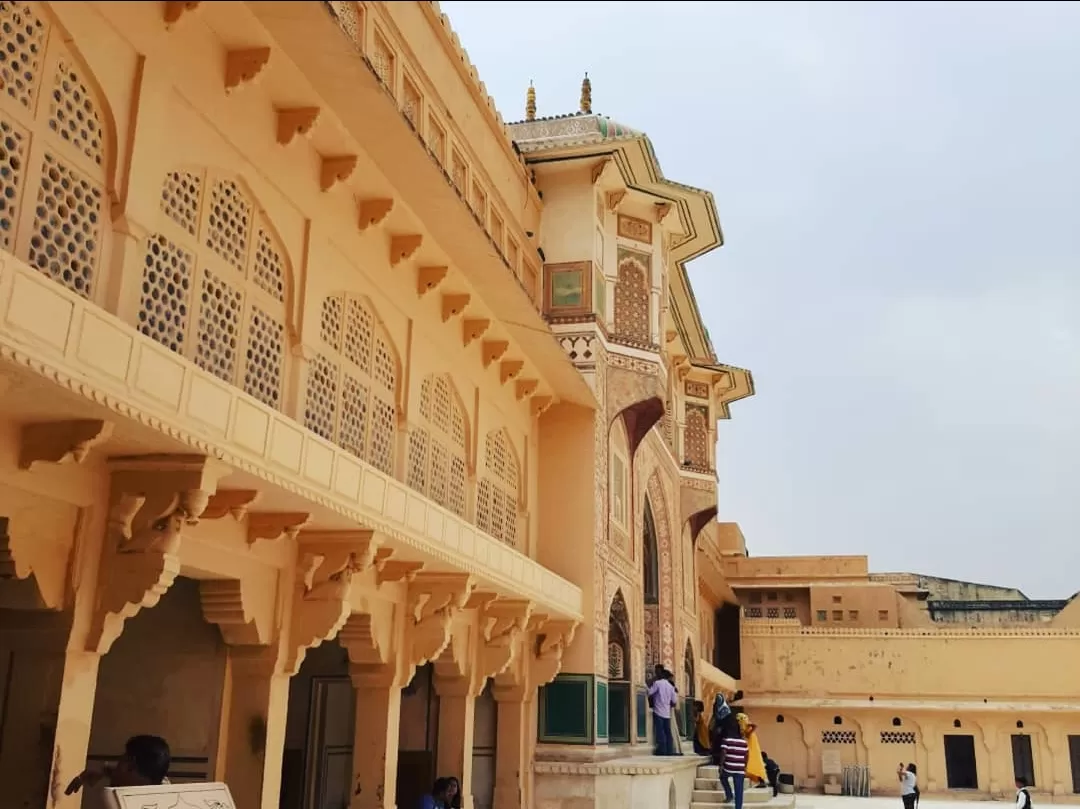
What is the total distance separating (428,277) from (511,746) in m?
6.00

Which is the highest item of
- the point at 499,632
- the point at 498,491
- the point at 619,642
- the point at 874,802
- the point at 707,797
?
the point at 498,491

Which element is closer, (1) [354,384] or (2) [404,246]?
(1) [354,384]

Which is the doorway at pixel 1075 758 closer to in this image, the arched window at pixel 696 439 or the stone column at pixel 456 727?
the arched window at pixel 696 439

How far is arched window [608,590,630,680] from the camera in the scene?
51.2ft

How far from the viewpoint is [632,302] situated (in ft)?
49.9

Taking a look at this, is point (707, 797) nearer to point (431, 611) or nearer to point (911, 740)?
point (431, 611)

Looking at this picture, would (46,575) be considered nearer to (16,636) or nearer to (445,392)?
(16,636)

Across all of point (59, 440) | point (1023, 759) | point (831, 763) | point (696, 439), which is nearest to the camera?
point (59, 440)

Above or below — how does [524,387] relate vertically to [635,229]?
below

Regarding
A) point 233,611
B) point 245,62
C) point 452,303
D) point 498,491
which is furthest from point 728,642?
point 245,62

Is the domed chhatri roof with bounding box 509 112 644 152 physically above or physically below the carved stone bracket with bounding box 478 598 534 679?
above

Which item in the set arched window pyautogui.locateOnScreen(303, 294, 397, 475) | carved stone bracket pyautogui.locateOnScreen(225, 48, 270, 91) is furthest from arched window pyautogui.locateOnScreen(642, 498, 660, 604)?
carved stone bracket pyautogui.locateOnScreen(225, 48, 270, 91)

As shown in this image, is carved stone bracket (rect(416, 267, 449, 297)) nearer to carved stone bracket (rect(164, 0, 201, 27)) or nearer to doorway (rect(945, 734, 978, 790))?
carved stone bracket (rect(164, 0, 201, 27))

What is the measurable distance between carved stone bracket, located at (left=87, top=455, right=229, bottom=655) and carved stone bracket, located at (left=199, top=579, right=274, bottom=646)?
1.43 m
